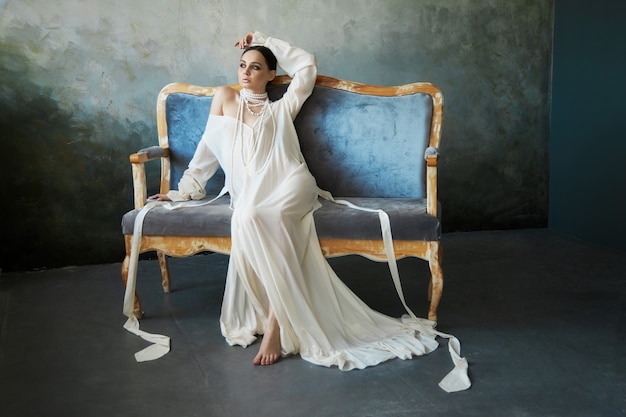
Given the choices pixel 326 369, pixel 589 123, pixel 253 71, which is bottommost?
pixel 326 369

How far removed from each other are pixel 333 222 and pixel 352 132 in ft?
2.76

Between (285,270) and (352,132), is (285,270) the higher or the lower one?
the lower one

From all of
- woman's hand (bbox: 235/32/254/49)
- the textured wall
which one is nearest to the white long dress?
woman's hand (bbox: 235/32/254/49)

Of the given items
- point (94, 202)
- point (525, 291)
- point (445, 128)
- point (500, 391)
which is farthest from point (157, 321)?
point (445, 128)

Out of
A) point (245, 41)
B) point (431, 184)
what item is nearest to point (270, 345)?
point (431, 184)

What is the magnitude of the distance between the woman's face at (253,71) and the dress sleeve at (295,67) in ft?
0.34

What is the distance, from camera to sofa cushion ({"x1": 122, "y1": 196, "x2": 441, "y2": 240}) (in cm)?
294

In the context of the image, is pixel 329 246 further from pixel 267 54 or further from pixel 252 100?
pixel 267 54

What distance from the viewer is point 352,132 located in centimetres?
363

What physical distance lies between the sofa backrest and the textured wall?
0.77m

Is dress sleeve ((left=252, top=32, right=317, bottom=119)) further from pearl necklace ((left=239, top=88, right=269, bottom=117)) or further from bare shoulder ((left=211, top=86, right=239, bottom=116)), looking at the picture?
bare shoulder ((left=211, top=86, right=239, bottom=116))

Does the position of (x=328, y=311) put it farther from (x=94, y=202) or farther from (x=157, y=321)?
(x=94, y=202)

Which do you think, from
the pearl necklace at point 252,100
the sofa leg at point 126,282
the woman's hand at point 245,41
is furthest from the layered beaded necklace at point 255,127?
the sofa leg at point 126,282

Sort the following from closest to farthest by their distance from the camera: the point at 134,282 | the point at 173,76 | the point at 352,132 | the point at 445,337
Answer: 1. the point at 445,337
2. the point at 134,282
3. the point at 352,132
4. the point at 173,76
